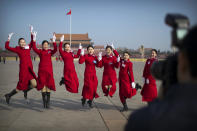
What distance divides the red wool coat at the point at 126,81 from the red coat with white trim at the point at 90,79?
705mm

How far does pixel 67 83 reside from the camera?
5.77m

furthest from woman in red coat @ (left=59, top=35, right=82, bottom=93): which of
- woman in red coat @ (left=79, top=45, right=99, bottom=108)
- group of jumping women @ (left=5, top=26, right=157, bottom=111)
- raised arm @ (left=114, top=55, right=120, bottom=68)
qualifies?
raised arm @ (left=114, top=55, right=120, bottom=68)

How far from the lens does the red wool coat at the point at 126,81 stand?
5.30 meters

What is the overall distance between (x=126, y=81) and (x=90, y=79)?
3.13ft

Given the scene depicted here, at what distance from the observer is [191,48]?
0.70m

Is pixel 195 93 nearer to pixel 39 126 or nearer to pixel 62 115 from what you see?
pixel 39 126

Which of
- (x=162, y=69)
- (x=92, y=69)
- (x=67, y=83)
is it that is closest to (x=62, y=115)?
(x=67, y=83)

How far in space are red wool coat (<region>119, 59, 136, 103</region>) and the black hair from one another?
15.1 feet

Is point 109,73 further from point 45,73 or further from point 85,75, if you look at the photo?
point 45,73

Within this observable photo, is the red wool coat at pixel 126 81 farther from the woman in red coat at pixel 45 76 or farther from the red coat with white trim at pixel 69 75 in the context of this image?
the woman in red coat at pixel 45 76

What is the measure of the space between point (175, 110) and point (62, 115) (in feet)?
14.0

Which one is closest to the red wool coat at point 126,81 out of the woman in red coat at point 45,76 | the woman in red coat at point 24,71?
the woman in red coat at point 45,76

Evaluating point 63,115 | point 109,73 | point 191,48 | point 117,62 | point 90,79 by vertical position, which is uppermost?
point 191,48

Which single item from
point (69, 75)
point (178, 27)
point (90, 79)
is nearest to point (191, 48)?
point (178, 27)
